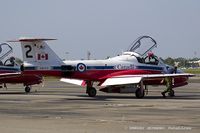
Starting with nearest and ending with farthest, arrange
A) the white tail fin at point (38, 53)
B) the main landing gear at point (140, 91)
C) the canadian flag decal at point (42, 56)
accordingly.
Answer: the main landing gear at point (140, 91) < the white tail fin at point (38, 53) < the canadian flag decal at point (42, 56)

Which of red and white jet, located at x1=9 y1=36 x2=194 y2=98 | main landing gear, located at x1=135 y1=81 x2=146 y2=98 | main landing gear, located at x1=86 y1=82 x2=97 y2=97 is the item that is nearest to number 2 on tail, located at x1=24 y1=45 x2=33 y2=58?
red and white jet, located at x1=9 y1=36 x2=194 y2=98

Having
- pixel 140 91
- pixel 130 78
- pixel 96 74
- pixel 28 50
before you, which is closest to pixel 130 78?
pixel 130 78

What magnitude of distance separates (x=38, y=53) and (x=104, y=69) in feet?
13.6

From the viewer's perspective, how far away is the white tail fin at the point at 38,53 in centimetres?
3083

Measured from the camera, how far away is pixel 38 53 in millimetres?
31016

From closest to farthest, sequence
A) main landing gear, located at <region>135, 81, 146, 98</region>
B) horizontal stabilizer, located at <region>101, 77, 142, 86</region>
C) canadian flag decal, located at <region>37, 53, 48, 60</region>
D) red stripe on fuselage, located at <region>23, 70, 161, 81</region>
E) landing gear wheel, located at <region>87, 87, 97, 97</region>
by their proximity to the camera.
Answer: horizontal stabilizer, located at <region>101, 77, 142, 86</region> < main landing gear, located at <region>135, 81, 146, 98</region> < canadian flag decal, located at <region>37, 53, 48, 60</region> < red stripe on fuselage, located at <region>23, 70, 161, 81</region> < landing gear wheel, located at <region>87, 87, 97, 97</region>

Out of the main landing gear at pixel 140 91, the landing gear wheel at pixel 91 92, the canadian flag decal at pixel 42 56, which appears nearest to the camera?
the main landing gear at pixel 140 91

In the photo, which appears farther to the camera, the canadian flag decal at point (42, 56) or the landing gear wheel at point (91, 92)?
the landing gear wheel at point (91, 92)

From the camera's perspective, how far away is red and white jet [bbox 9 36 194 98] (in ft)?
100

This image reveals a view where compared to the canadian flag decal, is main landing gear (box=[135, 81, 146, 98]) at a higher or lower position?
lower

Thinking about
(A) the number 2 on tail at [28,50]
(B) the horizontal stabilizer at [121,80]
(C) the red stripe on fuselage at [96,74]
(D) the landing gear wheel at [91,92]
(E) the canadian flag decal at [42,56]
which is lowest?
(D) the landing gear wheel at [91,92]

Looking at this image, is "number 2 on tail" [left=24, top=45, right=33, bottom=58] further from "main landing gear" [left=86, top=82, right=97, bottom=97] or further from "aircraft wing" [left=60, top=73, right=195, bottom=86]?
"aircraft wing" [left=60, top=73, right=195, bottom=86]

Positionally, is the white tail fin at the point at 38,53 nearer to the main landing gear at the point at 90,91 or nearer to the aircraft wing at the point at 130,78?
the main landing gear at the point at 90,91

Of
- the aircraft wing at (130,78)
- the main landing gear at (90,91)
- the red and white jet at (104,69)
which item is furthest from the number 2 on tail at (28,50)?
the aircraft wing at (130,78)
